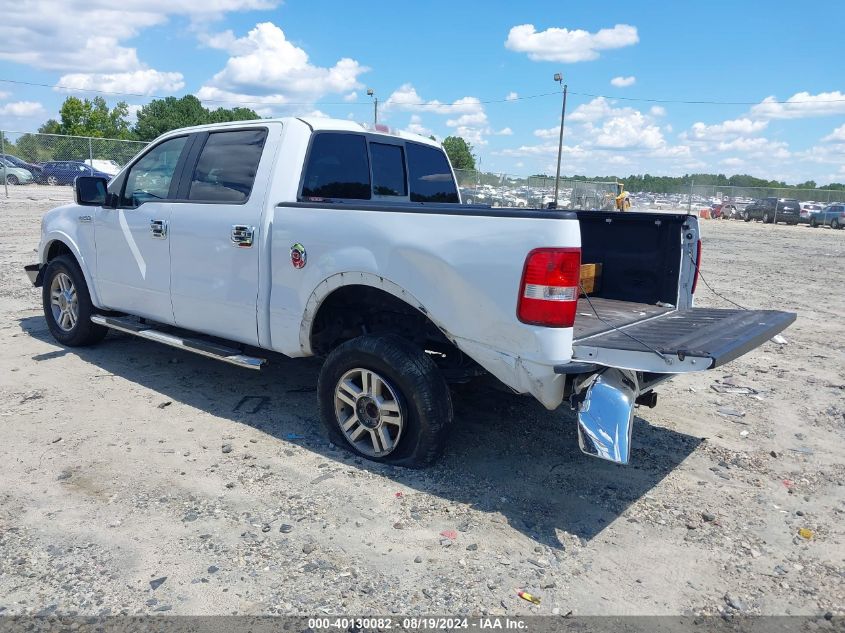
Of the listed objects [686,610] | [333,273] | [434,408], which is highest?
[333,273]

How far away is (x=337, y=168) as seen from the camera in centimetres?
476

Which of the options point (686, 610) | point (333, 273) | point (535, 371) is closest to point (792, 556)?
point (686, 610)

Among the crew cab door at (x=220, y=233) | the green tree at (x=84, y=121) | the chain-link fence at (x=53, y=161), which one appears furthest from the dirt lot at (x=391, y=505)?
the green tree at (x=84, y=121)

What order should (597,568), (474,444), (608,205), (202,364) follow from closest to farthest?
(597,568) < (474,444) < (202,364) < (608,205)

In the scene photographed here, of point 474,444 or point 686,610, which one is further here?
point 474,444

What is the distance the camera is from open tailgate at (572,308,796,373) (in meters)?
3.14

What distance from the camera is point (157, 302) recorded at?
528 cm

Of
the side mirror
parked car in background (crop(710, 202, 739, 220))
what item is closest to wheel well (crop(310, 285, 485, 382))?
the side mirror

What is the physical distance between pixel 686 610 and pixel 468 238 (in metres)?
2.02

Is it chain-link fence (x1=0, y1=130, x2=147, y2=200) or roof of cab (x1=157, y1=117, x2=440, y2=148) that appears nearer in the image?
roof of cab (x1=157, y1=117, x2=440, y2=148)

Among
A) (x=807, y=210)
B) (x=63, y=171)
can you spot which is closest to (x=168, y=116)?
(x=63, y=171)

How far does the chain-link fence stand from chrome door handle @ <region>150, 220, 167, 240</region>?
2266 cm

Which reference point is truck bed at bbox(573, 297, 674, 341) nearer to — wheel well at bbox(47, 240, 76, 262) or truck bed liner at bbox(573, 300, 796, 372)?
truck bed liner at bbox(573, 300, 796, 372)

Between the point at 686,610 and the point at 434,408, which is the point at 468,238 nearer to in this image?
the point at 434,408
